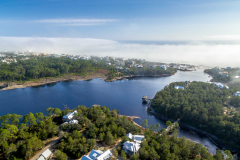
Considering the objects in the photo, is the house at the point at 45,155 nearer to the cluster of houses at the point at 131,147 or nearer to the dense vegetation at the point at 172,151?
the cluster of houses at the point at 131,147

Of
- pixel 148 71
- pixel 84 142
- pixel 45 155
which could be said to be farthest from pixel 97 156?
pixel 148 71

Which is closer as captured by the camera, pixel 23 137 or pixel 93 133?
pixel 23 137

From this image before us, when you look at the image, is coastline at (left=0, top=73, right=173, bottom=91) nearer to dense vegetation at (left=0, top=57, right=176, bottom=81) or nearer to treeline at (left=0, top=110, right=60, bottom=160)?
dense vegetation at (left=0, top=57, right=176, bottom=81)

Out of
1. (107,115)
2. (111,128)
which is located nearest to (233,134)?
(111,128)

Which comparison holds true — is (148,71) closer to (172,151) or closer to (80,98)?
(80,98)

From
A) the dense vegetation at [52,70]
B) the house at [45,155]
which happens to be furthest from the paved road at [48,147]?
the dense vegetation at [52,70]

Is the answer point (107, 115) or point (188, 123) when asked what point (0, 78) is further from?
point (188, 123)
